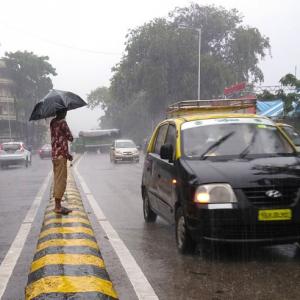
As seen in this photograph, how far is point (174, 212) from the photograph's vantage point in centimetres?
627

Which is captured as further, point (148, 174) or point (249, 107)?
point (249, 107)

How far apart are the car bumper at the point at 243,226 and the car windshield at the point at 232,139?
1025 mm

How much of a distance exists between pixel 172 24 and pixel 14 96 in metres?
36.3

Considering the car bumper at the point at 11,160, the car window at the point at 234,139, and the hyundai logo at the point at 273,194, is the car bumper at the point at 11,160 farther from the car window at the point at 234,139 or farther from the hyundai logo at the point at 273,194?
the hyundai logo at the point at 273,194

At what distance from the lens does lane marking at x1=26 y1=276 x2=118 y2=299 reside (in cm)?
426

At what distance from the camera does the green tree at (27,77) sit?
260ft

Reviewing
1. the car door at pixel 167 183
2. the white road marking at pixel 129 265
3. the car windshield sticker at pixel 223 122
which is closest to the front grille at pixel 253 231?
the white road marking at pixel 129 265

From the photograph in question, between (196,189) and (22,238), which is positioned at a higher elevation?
(196,189)

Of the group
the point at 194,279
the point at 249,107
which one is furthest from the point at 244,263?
the point at 249,107

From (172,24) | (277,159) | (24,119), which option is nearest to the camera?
(277,159)

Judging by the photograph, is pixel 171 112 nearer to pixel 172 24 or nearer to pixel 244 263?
pixel 244 263

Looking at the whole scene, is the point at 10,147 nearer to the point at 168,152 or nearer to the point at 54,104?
the point at 54,104

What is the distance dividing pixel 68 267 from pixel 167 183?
209 centimetres

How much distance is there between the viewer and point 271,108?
90.1 ft
